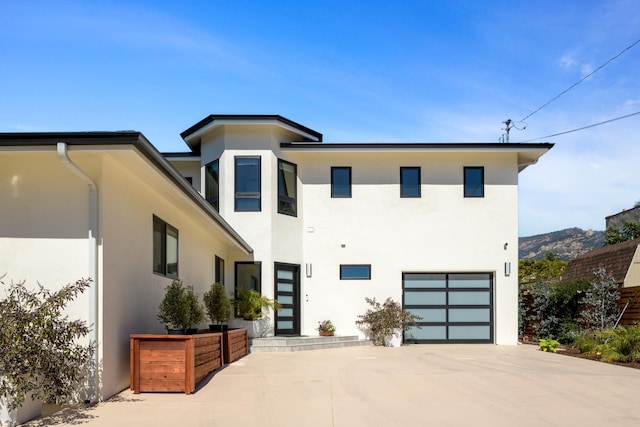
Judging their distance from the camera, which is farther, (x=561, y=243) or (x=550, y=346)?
(x=561, y=243)

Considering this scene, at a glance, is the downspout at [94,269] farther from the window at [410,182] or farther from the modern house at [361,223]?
the window at [410,182]

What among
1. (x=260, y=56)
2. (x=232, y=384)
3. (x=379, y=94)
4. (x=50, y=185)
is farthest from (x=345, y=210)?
(x=50, y=185)

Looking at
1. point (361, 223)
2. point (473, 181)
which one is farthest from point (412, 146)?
point (361, 223)

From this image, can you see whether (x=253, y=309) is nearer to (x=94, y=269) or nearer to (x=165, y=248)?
(x=165, y=248)

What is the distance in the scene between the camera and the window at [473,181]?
17.2 m

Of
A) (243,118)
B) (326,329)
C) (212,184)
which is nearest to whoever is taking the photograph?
(243,118)

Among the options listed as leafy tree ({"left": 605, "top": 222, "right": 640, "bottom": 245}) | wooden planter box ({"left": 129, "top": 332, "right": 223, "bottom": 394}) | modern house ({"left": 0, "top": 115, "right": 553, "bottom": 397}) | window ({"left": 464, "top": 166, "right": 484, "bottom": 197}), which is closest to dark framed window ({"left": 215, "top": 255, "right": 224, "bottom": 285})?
modern house ({"left": 0, "top": 115, "right": 553, "bottom": 397})

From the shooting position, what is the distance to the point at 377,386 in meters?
8.49

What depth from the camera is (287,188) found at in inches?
663

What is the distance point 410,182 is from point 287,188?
359 centimetres

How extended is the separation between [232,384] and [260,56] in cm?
896

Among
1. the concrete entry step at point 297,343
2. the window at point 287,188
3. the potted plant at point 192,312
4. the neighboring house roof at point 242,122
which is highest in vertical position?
the neighboring house roof at point 242,122

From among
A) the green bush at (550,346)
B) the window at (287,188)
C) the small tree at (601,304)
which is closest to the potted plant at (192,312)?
the window at (287,188)

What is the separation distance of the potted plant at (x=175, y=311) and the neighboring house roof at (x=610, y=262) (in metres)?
12.1
